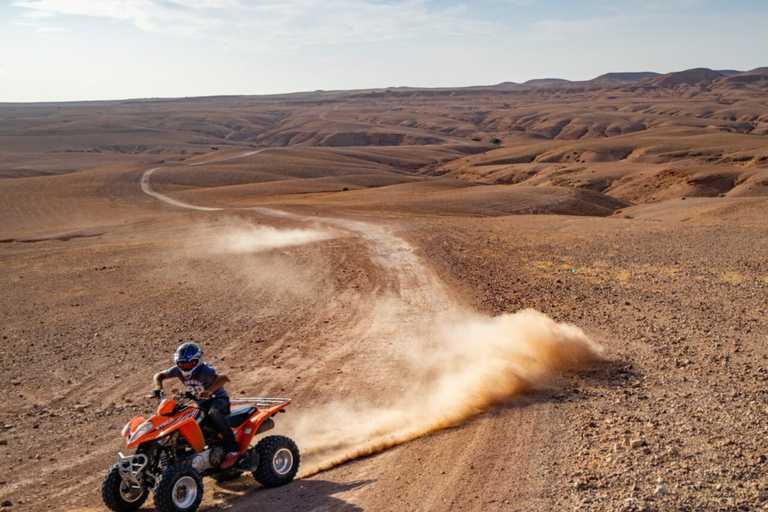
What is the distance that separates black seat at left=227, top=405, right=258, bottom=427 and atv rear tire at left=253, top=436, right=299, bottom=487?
0.37 meters

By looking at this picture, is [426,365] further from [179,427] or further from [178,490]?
[178,490]

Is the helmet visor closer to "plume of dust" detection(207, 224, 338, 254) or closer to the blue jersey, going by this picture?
the blue jersey

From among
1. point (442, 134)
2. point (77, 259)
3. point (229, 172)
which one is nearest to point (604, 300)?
point (77, 259)

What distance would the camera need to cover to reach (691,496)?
21.2 ft

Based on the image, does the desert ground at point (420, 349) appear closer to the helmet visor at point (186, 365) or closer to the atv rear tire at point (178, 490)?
the atv rear tire at point (178, 490)

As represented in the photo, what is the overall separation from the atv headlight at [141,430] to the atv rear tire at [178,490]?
1.63ft

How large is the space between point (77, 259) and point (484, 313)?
60.7 ft

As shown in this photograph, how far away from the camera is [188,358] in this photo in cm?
728

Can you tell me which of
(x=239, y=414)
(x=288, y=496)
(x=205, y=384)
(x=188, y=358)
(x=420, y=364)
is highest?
(x=188, y=358)

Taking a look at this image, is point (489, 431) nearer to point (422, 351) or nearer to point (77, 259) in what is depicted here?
point (422, 351)

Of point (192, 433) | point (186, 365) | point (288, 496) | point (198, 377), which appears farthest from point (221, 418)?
point (288, 496)

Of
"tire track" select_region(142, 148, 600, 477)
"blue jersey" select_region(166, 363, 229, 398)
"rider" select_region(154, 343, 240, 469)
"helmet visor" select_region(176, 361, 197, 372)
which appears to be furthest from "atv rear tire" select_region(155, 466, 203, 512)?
"tire track" select_region(142, 148, 600, 477)

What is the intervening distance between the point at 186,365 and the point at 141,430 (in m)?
0.89

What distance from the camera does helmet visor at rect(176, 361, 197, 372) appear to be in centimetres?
731
